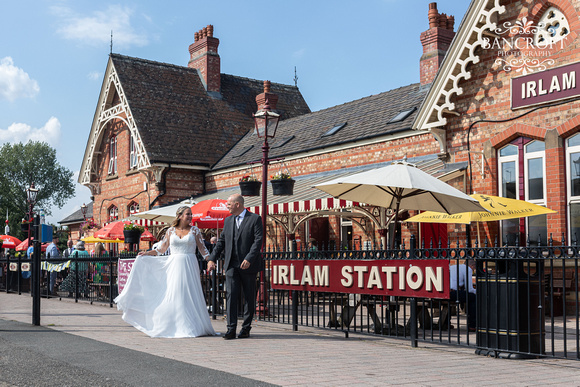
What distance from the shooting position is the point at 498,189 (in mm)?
13375

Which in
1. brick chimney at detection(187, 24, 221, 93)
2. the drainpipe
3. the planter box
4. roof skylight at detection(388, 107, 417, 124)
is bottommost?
the planter box

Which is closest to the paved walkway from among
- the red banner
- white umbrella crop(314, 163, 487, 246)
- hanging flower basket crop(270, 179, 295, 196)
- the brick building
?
the brick building

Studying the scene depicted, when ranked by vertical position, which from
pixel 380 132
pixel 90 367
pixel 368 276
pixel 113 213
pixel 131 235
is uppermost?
pixel 380 132

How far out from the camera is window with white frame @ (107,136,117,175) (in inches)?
1163

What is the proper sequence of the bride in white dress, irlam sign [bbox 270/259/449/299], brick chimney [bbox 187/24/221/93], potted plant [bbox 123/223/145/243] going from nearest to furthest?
irlam sign [bbox 270/259/449/299] → the bride in white dress → potted plant [bbox 123/223/145/243] → brick chimney [bbox 187/24/221/93]

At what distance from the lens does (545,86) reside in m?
12.4

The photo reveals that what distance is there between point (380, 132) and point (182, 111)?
476 inches

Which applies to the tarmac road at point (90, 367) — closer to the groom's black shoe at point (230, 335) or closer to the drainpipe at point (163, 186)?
the groom's black shoe at point (230, 335)

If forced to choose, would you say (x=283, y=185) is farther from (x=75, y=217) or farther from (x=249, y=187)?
(x=75, y=217)

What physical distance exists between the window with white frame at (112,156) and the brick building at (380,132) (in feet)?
0.29

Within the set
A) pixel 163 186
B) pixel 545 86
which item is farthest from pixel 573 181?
pixel 163 186

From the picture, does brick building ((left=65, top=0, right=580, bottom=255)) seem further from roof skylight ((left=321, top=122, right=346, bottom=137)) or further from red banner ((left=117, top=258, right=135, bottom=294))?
red banner ((left=117, top=258, right=135, bottom=294))

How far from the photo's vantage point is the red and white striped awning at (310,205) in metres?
13.6

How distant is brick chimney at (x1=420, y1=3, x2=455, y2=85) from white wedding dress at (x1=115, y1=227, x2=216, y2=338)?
42.0 feet
